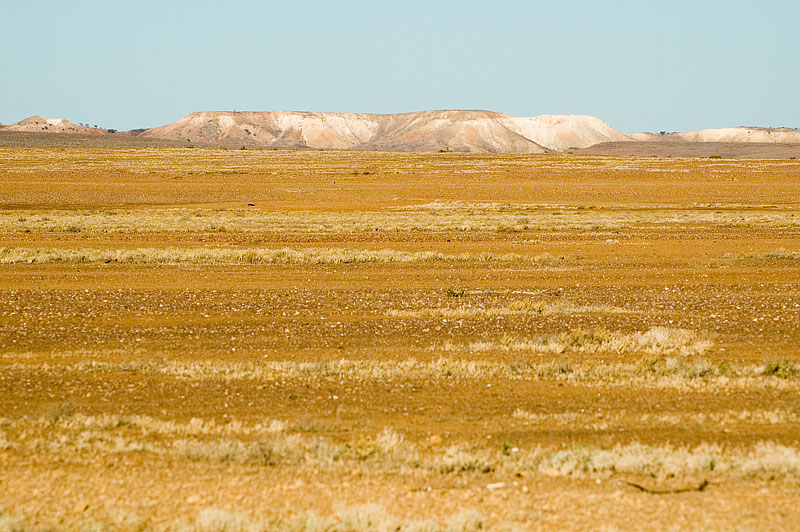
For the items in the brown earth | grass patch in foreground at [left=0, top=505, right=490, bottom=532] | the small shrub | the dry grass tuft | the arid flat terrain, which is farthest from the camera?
the brown earth

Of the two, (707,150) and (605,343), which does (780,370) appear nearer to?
(605,343)

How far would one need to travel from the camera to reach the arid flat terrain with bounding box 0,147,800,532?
286 inches

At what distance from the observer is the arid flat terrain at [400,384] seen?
→ 286 inches

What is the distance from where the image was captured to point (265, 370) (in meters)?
12.0

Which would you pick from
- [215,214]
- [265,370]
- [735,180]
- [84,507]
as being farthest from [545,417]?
[735,180]

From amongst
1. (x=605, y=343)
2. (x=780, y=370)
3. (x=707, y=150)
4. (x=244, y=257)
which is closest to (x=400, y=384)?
(x=605, y=343)

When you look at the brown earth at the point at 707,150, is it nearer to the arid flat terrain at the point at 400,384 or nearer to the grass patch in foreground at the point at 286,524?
the arid flat terrain at the point at 400,384

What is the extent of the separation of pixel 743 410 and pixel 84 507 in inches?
267

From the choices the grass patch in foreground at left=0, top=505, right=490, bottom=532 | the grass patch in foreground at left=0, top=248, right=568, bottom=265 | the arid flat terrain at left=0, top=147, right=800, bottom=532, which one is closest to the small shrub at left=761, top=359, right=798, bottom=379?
the arid flat terrain at left=0, top=147, right=800, bottom=532

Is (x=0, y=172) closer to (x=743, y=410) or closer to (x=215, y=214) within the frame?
(x=215, y=214)

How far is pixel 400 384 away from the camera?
1139 cm

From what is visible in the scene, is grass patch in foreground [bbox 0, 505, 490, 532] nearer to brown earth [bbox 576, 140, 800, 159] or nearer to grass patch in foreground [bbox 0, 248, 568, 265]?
grass patch in foreground [bbox 0, 248, 568, 265]

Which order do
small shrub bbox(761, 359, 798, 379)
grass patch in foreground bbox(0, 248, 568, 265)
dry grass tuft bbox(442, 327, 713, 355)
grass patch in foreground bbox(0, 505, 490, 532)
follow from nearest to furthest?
grass patch in foreground bbox(0, 505, 490, 532), small shrub bbox(761, 359, 798, 379), dry grass tuft bbox(442, 327, 713, 355), grass patch in foreground bbox(0, 248, 568, 265)

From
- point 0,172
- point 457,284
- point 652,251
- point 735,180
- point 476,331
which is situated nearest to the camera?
point 476,331
